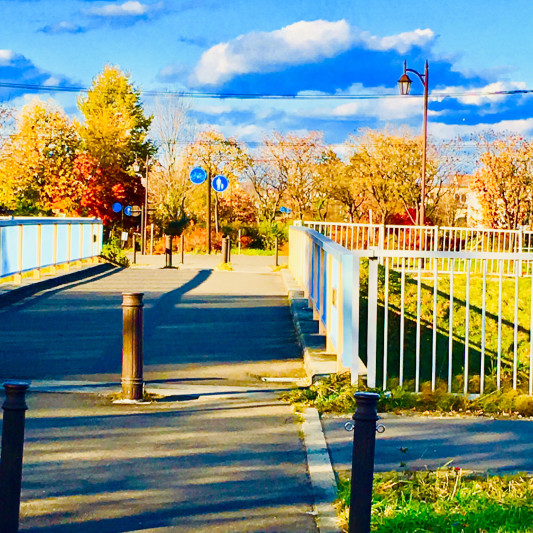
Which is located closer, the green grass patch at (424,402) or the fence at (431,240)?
the green grass patch at (424,402)

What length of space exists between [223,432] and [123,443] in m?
0.73

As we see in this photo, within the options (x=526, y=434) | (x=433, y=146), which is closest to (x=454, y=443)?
(x=526, y=434)

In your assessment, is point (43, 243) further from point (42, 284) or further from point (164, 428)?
point (164, 428)

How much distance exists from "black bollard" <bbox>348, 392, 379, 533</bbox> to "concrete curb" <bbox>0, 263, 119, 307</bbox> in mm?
11846

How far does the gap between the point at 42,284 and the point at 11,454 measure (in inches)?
571

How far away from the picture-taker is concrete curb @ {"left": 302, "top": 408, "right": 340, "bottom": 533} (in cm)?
462

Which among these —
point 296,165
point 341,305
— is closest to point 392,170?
point 296,165

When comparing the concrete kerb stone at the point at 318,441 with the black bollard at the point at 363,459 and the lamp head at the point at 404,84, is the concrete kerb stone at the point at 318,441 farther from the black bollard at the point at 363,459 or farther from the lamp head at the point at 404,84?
the lamp head at the point at 404,84

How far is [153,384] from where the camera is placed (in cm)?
857

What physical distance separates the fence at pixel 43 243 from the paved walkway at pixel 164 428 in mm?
3165

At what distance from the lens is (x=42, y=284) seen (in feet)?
59.6

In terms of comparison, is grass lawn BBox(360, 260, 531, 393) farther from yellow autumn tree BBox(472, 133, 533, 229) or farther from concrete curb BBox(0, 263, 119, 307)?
yellow autumn tree BBox(472, 133, 533, 229)

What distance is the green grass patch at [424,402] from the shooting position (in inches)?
287

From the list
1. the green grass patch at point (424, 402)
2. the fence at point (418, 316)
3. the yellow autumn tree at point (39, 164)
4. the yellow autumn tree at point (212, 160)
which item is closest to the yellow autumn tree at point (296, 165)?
the yellow autumn tree at point (212, 160)
